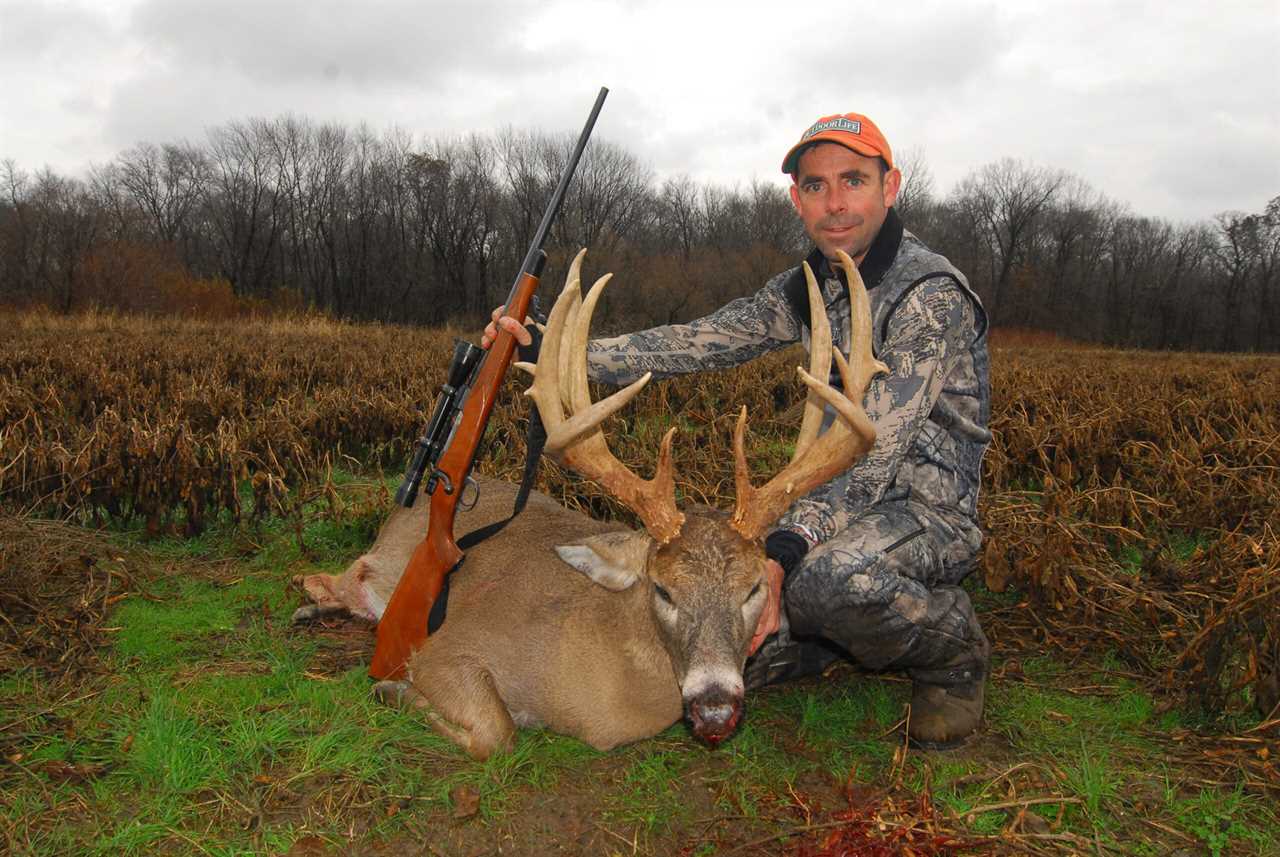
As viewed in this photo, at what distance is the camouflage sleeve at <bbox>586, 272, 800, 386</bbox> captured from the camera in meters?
4.23

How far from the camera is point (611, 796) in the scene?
2959 mm

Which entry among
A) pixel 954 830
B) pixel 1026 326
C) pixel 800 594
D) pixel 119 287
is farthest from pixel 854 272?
pixel 1026 326

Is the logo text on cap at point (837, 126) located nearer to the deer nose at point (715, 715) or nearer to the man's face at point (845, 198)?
the man's face at point (845, 198)

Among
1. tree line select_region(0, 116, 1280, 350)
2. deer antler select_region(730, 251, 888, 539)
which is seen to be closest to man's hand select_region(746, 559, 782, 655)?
deer antler select_region(730, 251, 888, 539)

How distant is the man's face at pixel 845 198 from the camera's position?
381 centimetres

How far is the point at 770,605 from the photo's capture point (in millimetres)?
3061

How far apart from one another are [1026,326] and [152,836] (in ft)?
190

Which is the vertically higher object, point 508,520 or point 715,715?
point 508,520

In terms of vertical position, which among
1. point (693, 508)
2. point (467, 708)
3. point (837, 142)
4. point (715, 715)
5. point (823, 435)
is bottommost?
point (467, 708)

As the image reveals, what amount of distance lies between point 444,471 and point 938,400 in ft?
6.81

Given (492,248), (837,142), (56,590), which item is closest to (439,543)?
(56,590)

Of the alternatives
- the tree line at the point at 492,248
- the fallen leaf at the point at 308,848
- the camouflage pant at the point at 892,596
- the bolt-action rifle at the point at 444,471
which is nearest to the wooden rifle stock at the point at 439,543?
the bolt-action rifle at the point at 444,471

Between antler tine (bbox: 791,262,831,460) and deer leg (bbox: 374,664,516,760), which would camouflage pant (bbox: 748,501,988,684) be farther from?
deer leg (bbox: 374,664,516,760)

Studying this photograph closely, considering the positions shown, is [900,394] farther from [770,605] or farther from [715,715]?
[715,715]
